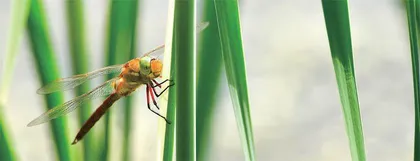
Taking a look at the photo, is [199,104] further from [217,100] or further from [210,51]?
[210,51]

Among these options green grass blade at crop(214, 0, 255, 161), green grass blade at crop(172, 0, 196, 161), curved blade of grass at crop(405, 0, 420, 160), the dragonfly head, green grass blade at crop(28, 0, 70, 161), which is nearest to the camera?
green grass blade at crop(172, 0, 196, 161)

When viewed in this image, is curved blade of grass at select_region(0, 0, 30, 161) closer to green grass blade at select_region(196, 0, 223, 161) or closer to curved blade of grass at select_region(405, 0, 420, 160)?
green grass blade at select_region(196, 0, 223, 161)

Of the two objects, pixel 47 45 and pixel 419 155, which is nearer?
pixel 419 155

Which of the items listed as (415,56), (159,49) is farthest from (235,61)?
(159,49)

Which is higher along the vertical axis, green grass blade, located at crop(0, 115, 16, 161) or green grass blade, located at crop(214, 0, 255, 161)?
green grass blade, located at crop(214, 0, 255, 161)

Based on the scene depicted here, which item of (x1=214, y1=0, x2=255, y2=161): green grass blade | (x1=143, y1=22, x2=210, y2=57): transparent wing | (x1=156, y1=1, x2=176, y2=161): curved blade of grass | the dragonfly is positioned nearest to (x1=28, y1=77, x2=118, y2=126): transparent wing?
the dragonfly

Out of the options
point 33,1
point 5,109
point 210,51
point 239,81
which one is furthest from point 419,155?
point 33,1

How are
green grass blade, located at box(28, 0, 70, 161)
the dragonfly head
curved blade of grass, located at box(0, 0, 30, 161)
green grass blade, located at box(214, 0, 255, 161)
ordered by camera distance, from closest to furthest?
green grass blade, located at box(214, 0, 255, 161), curved blade of grass, located at box(0, 0, 30, 161), the dragonfly head, green grass blade, located at box(28, 0, 70, 161)

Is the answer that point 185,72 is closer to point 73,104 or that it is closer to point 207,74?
point 207,74
